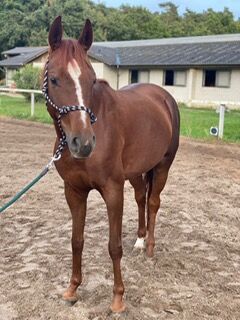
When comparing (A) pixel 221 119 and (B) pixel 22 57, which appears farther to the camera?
(B) pixel 22 57

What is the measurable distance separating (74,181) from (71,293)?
882 mm

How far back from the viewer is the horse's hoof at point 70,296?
3.03m

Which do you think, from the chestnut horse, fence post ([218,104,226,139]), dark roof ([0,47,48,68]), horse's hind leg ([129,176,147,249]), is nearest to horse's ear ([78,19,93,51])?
the chestnut horse

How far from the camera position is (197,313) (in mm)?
2887

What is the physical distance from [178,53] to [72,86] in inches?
984

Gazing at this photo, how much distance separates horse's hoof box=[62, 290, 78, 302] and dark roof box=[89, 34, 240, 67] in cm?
2023

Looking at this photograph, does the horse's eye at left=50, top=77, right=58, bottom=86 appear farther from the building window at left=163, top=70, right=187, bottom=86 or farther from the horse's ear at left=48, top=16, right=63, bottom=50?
the building window at left=163, top=70, right=187, bottom=86

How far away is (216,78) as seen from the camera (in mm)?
23281

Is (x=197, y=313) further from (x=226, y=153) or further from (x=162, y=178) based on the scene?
(x=226, y=153)

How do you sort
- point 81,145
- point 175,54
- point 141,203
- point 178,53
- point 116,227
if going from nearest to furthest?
point 81,145 → point 116,227 → point 141,203 → point 175,54 → point 178,53

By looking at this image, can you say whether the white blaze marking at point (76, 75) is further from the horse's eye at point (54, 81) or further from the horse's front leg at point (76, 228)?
the horse's front leg at point (76, 228)

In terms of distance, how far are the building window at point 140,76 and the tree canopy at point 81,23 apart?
1182cm

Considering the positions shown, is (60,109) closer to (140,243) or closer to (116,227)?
(116,227)

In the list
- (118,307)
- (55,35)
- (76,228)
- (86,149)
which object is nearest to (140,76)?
(76,228)
